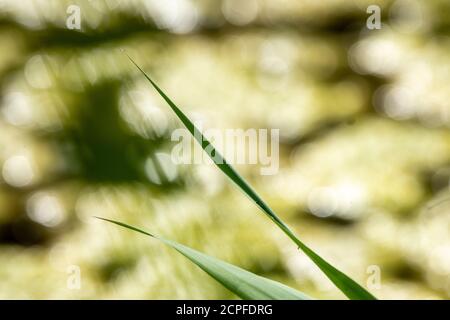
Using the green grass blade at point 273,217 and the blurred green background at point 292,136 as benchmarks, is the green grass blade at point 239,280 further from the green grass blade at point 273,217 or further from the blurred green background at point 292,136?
the blurred green background at point 292,136

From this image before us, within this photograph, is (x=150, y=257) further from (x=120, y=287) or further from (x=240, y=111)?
(x=240, y=111)

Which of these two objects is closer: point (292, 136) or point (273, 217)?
point (273, 217)

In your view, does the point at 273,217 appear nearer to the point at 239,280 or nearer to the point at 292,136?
the point at 239,280

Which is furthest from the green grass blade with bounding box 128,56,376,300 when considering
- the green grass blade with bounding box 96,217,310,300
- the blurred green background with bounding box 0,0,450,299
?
the blurred green background with bounding box 0,0,450,299

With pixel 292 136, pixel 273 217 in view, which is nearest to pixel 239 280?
pixel 273 217

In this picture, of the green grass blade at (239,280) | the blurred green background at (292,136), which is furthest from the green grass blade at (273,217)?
the blurred green background at (292,136)

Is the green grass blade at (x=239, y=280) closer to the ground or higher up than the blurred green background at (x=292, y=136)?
closer to the ground
